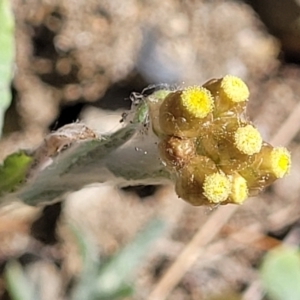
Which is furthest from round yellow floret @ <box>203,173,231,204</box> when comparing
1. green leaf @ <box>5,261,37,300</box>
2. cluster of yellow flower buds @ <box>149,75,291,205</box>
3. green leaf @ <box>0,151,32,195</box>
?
green leaf @ <box>5,261,37,300</box>

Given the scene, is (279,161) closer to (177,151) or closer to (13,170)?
(177,151)

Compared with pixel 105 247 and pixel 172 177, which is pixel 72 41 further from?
pixel 172 177

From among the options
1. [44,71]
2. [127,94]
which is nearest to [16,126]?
[44,71]

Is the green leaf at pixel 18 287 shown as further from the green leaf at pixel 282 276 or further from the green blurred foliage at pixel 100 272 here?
the green leaf at pixel 282 276

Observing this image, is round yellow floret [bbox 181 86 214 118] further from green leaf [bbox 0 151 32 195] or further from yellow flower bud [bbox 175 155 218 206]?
green leaf [bbox 0 151 32 195]

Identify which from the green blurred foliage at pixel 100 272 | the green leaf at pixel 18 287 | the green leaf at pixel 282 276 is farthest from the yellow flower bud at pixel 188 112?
the green leaf at pixel 282 276
